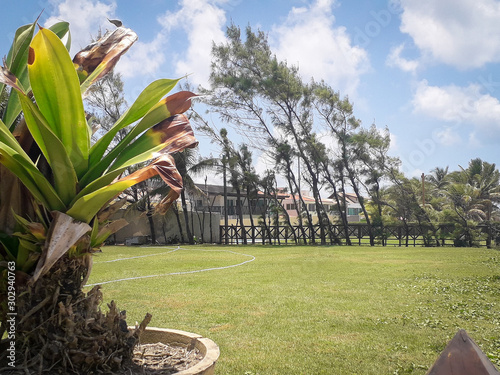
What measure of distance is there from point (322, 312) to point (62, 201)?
447 centimetres

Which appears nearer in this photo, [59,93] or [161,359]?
[59,93]

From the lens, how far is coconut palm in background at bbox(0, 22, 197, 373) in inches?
69.7

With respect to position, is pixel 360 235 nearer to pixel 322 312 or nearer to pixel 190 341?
pixel 322 312

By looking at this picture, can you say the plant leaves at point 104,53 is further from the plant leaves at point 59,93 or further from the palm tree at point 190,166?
the palm tree at point 190,166

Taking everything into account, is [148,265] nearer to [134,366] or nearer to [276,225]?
[134,366]

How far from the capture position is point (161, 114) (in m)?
2.09

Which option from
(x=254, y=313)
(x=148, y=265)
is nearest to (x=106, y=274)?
(x=148, y=265)

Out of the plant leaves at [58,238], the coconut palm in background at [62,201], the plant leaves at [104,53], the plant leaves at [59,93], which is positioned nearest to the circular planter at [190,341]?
the coconut palm in background at [62,201]

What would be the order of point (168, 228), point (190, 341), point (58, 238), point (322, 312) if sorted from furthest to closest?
1. point (168, 228)
2. point (322, 312)
3. point (190, 341)
4. point (58, 238)

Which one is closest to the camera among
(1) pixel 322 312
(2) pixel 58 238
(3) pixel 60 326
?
(2) pixel 58 238

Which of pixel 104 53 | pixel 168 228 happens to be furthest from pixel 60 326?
pixel 168 228

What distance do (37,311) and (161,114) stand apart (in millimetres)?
1000

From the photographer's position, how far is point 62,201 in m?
1.88

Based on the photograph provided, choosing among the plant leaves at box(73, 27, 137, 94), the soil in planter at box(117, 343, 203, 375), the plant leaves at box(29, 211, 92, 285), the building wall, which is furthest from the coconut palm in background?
the building wall
